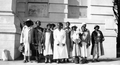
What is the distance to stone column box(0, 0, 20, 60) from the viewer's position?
9.28 m

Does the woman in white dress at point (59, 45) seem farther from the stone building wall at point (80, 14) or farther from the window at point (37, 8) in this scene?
the window at point (37, 8)

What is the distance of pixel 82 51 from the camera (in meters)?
8.92

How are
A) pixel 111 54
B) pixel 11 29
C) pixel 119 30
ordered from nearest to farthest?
pixel 11 29 < pixel 111 54 < pixel 119 30

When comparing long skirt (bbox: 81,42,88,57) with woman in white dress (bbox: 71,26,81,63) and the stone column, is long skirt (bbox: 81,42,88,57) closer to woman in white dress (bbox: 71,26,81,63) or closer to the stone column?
woman in white dress (bbox: 71,26,81,63)

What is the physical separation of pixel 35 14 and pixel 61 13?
1712mm

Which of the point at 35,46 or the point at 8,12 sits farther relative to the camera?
the point at 8,12

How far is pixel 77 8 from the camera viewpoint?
12.2m

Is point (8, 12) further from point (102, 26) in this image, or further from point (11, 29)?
point (102, 26)

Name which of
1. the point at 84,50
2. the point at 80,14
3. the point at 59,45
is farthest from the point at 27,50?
the point at 80,14

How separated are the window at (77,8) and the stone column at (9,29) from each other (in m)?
3.93

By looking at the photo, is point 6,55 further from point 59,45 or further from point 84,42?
point 84,42

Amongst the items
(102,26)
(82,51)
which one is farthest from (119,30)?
(82,51)

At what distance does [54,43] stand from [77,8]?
436 cm

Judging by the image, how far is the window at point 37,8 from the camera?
459 inches
